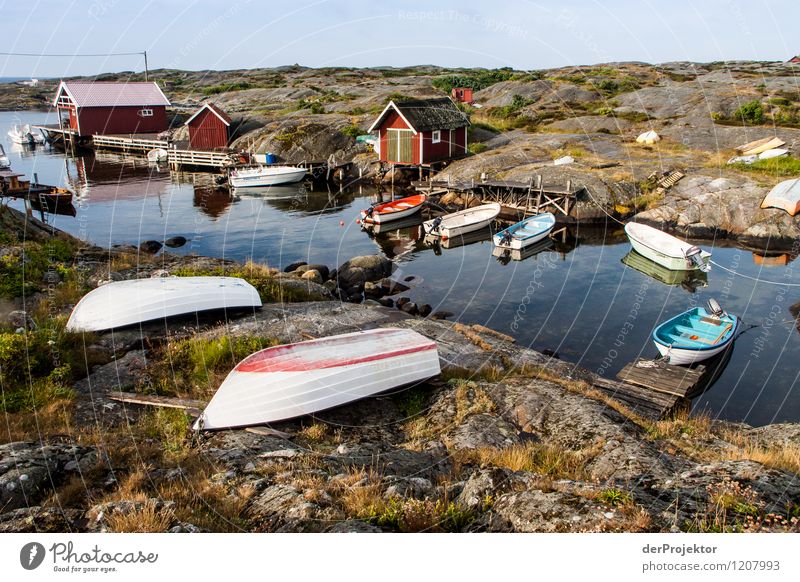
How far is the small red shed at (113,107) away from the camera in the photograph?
73.9 meters

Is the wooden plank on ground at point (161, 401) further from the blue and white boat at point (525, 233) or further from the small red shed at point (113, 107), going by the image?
the small red shed at point (113, 107)

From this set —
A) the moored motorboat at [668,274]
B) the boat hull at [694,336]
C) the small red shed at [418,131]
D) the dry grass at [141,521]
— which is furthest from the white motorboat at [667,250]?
the dry grass at [141,521]

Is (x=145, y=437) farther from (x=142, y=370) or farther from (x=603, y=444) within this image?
(x=603, y=444)

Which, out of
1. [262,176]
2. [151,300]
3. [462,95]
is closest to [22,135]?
[262,176]

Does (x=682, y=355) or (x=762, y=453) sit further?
(x=682, y=355)

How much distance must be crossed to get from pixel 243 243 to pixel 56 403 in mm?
25591

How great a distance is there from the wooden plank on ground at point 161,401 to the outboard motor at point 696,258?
2659cm

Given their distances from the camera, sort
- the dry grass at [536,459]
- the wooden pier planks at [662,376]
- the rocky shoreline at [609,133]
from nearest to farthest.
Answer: the dry grass at [536,459] → the wooden pier planks at [662,376] → the rocky shoreline at [609,133]

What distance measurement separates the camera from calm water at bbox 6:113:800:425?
2092 cm

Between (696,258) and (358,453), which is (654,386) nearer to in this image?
(358,453)

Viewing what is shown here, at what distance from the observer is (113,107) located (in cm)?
7525

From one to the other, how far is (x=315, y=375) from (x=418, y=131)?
135ft

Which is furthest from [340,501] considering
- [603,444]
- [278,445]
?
[603,444]

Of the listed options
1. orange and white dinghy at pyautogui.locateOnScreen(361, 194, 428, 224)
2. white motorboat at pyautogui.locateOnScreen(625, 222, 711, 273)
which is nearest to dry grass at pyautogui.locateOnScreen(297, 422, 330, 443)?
white motorboat at pyautogui.locateOnScreen(625, 222, 711, 273)
